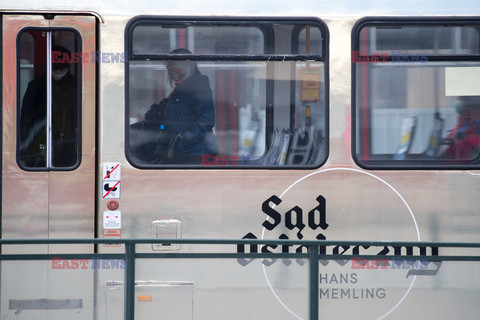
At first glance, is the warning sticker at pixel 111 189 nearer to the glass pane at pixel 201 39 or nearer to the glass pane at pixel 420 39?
the glass pane at pixel 201 39

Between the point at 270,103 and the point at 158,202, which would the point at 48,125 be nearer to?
the point at 158,202

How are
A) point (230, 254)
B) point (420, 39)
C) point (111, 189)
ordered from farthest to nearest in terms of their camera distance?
1. point (420, 39)
2. point (111, 189)
3. point (230, 254)

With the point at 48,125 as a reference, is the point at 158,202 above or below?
below

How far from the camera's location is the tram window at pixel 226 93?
205 inches

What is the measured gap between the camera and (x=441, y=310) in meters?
5.09

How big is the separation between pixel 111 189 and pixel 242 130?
3.88 ft

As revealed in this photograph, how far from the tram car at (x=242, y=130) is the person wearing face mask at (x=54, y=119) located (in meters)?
0.01

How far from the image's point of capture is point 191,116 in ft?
17.4

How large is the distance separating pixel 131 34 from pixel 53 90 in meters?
0.79

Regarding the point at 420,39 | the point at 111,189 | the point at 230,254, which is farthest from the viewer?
the point at 420,39

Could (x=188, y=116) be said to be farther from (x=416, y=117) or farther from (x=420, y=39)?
(x=420, y=39)

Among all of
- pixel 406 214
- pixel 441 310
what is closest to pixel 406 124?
pixel 406 214

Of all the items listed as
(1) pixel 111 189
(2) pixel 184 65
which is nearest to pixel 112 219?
(1) pixel 111 189

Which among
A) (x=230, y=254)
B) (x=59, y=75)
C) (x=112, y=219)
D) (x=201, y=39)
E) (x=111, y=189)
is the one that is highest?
(x=201, y=39)
